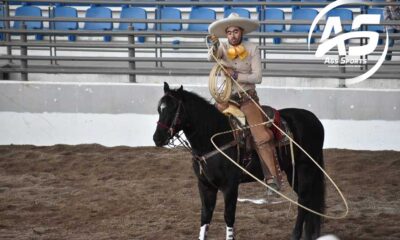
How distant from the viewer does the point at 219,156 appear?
7.44 m

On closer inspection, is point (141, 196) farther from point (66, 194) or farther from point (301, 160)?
point (301, 160)

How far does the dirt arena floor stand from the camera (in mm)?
8336

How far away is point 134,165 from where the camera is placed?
37.6 ft

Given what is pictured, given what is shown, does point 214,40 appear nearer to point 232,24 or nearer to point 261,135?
point 232,24

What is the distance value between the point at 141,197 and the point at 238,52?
2.84 metres

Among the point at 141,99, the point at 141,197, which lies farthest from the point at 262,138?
the point at 141,99

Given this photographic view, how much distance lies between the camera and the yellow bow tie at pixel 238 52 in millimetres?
7602

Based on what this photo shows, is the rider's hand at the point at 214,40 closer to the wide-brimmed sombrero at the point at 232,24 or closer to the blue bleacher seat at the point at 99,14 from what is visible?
the wide-brimmed sombrero at the point at 232,24

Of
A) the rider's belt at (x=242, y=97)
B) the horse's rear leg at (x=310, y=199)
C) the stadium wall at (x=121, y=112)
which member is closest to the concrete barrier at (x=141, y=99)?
the stadium wall at (x=121, y=112)

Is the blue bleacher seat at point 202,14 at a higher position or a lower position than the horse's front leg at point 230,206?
higher

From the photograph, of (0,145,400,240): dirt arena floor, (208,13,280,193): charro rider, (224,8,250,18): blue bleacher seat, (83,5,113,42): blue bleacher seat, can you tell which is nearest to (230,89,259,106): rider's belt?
(208,13,280,193): charro rider

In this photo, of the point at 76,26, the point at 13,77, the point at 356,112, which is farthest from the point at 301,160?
the point at 76,26

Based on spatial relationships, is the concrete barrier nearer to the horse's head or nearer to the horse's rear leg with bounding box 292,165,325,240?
the horse's rear leg with bounding box 292,165,325,240

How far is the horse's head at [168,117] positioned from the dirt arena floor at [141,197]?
4.13ft
